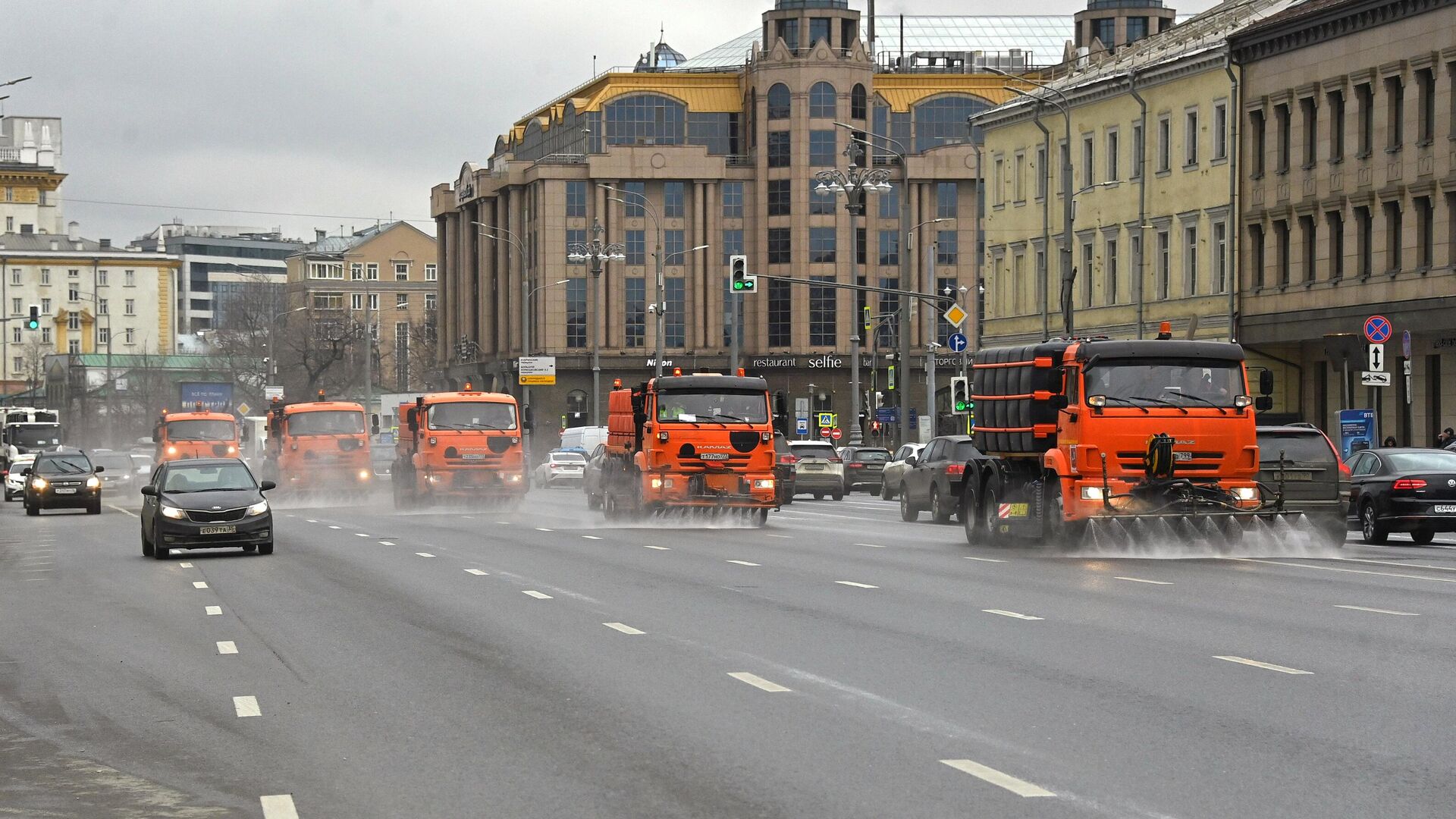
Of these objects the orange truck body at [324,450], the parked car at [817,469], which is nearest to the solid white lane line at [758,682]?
the orange truck body at [324,450]

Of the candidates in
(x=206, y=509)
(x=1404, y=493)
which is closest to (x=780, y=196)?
(x=1404, y=493)

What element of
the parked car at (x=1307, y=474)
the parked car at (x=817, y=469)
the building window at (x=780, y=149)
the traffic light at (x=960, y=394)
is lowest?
the parked car at (x=817, y=469)

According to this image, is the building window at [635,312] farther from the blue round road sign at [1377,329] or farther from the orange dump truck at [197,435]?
the blue round road sign at [1377,329]

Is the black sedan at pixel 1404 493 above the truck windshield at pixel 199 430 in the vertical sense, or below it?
below

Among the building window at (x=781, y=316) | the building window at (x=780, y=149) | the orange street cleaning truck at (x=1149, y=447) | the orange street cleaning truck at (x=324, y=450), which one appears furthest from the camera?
the building window at (x=781, y=316)

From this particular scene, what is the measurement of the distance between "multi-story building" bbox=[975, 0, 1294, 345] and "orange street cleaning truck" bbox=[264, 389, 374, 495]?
1908cm

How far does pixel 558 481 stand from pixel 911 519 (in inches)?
1371

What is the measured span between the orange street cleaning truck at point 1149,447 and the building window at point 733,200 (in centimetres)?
8274

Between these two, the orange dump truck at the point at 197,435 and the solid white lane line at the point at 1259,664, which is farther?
the orange dump truck at the point at 197,435

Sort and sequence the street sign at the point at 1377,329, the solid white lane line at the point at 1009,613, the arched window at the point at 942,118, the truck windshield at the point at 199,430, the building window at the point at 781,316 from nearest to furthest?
the solid white lane line at the point at 1009,613, the street sign at the point at 1377,329, the truck windshield at the point at 199,430, the building window at the point at 781,316, the arched window at the point at 942,118

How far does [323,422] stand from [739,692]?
4150 centimetres

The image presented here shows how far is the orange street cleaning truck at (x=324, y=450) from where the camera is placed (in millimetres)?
52688

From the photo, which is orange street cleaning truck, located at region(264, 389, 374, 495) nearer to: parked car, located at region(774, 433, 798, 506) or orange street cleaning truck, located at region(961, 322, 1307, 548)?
parked car, located at region(774, 433, 798, 506)

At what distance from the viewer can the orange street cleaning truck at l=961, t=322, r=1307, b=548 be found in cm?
2580
